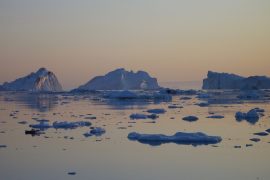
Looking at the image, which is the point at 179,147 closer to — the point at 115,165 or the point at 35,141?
the point at 115,165

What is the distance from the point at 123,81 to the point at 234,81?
49.1 feet

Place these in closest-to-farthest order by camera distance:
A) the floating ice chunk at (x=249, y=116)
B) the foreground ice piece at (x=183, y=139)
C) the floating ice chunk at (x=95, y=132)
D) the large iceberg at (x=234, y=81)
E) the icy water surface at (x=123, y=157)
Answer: the icy water surface at (x=123, y=157)
the foreground ice piece at (x=183, y=139)
the floating ice chunk at (x=95, y=132)
the floating ice chunk at (x=249, y=116)
the large iceberg at (x=234, y=81)

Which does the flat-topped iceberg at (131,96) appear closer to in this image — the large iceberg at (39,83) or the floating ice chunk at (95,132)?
the floating ice chunk at (95,132)

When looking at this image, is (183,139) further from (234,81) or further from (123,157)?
(234,81)

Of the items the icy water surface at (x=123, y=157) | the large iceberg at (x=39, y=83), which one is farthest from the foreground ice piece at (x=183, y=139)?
the large iceberg at (x=39, y=83)

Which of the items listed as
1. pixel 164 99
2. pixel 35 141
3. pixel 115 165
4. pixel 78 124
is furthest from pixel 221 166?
pixel 164 99

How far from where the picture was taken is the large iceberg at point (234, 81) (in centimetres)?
4722

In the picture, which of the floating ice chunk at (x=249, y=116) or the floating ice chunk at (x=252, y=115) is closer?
the floating ice chunk at (x=249, y=116)

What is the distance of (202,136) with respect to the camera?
10.7m

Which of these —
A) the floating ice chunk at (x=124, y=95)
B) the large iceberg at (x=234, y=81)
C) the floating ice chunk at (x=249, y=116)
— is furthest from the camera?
the large iceberg at (x=234, y=81)

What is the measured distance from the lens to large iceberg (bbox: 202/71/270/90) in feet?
155

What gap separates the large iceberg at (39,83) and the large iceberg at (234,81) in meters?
22.5

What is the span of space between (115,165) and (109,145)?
2.09 m

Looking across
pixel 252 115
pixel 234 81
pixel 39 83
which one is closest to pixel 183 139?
pixel 252 115
